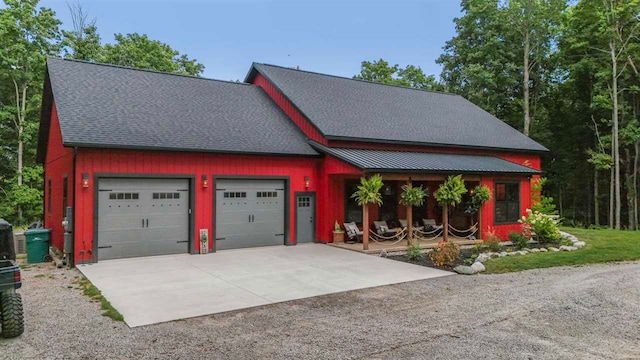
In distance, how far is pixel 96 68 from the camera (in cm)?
1353

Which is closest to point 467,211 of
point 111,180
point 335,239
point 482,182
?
point 482,182

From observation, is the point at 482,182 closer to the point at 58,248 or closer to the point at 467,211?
the point at 467,211

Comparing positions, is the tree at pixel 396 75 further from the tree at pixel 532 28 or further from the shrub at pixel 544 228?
the shrub at pixel 544 228

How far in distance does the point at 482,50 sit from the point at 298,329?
2929 cm

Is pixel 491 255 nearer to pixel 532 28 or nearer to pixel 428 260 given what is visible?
pixel 428 260

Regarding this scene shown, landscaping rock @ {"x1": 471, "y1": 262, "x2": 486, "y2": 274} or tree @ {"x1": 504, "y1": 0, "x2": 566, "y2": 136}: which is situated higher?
tree @ {"x1": 504, "y1": 0, "x2": 566, "y2": 136}

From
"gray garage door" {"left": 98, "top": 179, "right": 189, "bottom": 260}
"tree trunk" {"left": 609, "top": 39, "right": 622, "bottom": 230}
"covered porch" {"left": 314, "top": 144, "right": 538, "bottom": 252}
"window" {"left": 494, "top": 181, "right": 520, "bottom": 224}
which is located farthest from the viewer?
"tree trunk" {"left": 609, "top": 39, "right": 622, "bottom": 230}

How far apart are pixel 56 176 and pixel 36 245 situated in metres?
2.93

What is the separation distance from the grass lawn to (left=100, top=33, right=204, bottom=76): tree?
25.4 metres

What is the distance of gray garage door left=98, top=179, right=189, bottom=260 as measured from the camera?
10.1 meters

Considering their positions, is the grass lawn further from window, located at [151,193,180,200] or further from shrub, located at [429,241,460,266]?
window, located at [151,193,180,200]

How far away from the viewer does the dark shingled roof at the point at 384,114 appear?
14.5 m

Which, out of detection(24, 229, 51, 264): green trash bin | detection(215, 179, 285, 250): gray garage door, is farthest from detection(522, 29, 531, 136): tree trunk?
detection(24, 229, 51, 264): green trash bin

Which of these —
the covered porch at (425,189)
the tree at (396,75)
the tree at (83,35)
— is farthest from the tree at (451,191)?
the tree at (83,35)
